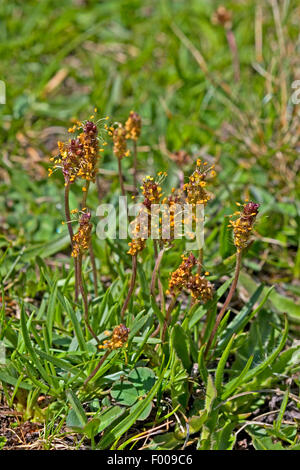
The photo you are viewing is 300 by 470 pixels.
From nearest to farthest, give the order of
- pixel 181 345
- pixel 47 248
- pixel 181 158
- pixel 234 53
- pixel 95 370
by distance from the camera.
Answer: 1. pixel 95 370
2. pixel 181 345
3. pixel 47 248
4. pixel 181 158
5. pixel 234 53

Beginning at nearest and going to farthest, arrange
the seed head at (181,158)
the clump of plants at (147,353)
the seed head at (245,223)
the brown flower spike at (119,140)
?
the seed head at (245,223) < the clump of plants at (147,353) < the brown flower spike at (119,140) < the seed head at (181,158)

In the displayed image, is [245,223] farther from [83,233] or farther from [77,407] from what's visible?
[77,407]

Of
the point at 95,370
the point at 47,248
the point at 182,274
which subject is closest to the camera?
the point at 182,274

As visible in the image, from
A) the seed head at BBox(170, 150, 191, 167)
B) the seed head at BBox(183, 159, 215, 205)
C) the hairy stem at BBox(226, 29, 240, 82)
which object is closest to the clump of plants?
the seed head at BBox(183, 159, 215, 205)

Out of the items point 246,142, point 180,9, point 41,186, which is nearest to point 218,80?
point 246,142

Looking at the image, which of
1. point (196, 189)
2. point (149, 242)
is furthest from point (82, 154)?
point (149, 242)

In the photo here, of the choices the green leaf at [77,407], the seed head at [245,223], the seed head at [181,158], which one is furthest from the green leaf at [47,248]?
the seed head at [245,223]

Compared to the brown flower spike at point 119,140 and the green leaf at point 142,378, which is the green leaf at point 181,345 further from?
the brown flower spike at point 119,140

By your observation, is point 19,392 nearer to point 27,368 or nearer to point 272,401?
point 27,368

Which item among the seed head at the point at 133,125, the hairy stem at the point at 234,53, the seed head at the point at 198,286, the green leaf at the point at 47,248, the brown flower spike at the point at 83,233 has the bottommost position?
the seed head at the point at 198,286
